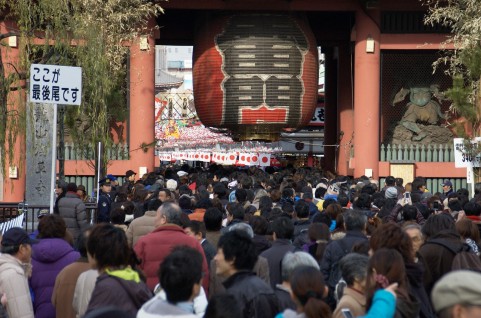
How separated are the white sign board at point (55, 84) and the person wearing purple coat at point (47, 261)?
14.7 feet

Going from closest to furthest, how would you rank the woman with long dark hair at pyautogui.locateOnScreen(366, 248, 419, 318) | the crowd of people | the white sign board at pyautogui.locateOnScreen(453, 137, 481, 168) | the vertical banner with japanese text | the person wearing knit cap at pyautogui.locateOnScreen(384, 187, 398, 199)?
the crowd of people → the woman with long dark hair at pyautogui.locateOnScreen(366, 248, 419, 318) → the person wearing knit cap at pyautogui.locateOnScreen(384, 187, 398, 199) → the vertical banner with japanese text → the white sign board at pyautogui.locateOnScreen(453, 137, 481, 168)

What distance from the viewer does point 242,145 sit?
54.8 meters

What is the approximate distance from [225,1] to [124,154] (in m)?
5.13

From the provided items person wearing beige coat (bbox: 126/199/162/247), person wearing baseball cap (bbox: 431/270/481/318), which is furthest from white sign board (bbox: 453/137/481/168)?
person wearing baseball cap (bbox: 431/270/481/318)

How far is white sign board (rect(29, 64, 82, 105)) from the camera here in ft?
41.8

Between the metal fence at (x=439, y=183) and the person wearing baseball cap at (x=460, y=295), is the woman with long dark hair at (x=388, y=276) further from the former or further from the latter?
the metal fence at (x=439, y=183)

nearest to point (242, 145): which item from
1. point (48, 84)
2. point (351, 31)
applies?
point (351, 31)

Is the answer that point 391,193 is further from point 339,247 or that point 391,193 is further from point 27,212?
point 339,247

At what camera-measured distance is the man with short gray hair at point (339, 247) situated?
28.3ft

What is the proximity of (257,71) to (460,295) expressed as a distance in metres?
24.8

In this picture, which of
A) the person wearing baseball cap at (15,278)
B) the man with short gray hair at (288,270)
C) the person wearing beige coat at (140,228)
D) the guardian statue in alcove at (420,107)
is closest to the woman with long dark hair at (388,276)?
the man with short gray hair at (288,270)

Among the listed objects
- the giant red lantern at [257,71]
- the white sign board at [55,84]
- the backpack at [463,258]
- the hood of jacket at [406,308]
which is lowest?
the hood of jacket at [406,308]

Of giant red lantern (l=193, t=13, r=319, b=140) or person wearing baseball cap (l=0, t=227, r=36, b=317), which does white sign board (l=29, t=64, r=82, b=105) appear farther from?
giant red lantern (l=193, t=13, r=319, b=140)

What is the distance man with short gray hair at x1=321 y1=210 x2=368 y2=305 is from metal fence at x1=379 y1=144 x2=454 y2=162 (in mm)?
21080
